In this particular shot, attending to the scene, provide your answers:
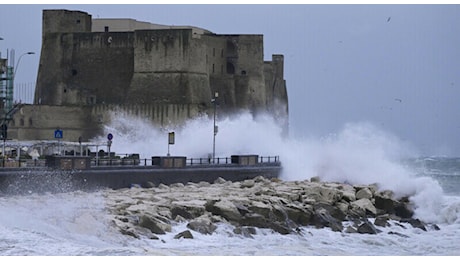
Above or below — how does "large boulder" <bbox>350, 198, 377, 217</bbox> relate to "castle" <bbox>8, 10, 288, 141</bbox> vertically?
below

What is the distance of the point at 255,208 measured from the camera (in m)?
25.1

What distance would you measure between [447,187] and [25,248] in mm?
23533

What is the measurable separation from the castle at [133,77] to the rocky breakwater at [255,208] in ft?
51.9

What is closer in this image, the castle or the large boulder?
the large boulder

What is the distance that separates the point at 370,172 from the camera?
36.7 meters

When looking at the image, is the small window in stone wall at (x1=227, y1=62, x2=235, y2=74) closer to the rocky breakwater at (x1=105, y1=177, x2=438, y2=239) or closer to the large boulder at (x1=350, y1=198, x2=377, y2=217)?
the rocky breakwater at (x1=105, y1=177, x2=438, y2=239)

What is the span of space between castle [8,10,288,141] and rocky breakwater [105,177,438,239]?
51.9 feet

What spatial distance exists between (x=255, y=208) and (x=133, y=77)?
78.3ft

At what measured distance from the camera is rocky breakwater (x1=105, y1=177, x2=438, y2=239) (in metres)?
23.3

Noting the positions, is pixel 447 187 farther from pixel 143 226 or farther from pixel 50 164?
pixel 143 226

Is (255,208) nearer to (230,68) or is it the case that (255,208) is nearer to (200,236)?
(200,236)

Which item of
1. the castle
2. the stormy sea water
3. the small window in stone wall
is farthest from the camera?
the small window in stone wall

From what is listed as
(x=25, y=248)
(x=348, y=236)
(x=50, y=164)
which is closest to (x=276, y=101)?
(x=50, y=164)

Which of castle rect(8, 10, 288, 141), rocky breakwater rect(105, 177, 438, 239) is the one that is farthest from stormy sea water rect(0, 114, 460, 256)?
castle rect(8, 10, 288, 141)
